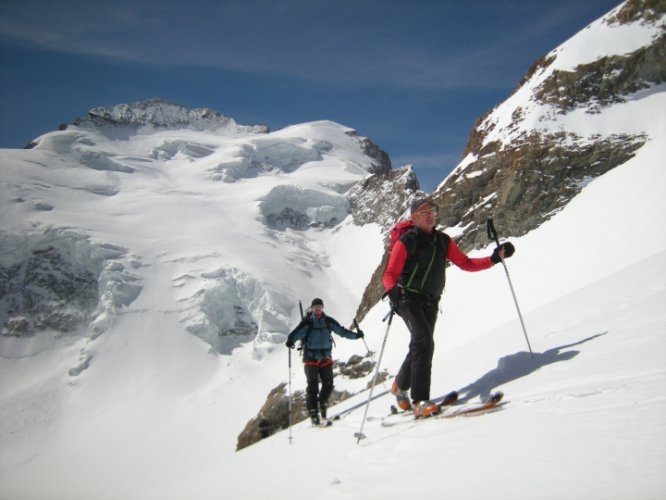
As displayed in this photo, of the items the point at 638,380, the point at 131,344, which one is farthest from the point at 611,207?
the point at 131,344

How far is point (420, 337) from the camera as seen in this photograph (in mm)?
5453

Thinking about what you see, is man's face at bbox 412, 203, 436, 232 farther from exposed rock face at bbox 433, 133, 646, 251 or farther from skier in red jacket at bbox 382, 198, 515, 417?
exposed rock face at bbox 433, 133, 646, 251

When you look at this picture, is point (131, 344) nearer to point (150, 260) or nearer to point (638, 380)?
point (150, 260)

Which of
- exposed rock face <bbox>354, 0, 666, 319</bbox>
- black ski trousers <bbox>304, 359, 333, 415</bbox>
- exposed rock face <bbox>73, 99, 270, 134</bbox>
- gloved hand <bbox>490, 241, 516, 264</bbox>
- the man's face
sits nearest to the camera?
the man's face

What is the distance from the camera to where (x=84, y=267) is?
6228 cm

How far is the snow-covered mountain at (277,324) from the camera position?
3.28 meters

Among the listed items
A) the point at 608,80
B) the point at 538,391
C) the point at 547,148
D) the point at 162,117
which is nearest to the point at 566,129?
the point at 547,148

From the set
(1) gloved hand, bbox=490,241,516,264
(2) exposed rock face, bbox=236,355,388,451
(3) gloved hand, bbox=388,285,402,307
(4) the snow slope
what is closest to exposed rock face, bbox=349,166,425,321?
(4) the snow slope

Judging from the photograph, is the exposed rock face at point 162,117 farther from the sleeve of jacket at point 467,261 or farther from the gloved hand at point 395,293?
the gloved hand at point 395,293

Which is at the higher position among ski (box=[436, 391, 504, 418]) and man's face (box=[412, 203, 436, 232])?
man's face (box=[412, 203, 436, 232])

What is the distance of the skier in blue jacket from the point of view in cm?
859

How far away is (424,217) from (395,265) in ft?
2.37


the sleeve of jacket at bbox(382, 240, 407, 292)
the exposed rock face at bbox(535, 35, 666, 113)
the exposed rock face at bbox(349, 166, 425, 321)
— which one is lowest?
the sleeve of jacket at bbox(382, 240, 407, 292)

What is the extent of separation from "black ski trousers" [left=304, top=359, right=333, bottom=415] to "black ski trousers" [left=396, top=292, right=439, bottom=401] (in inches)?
128
